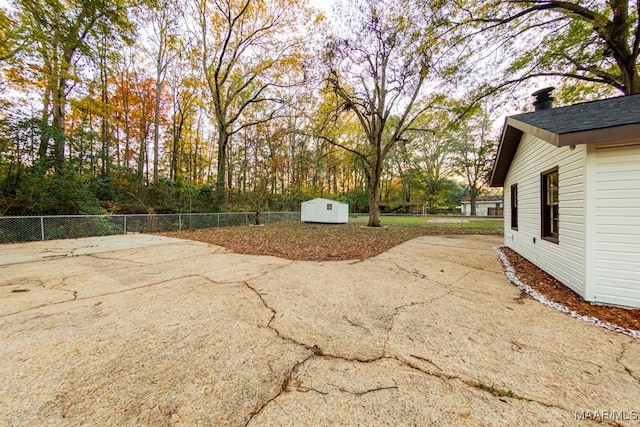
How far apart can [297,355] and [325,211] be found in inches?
602

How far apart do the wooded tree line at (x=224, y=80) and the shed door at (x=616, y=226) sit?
18.3 feet

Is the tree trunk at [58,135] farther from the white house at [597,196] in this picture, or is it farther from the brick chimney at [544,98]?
the brick chimney at [544,98]

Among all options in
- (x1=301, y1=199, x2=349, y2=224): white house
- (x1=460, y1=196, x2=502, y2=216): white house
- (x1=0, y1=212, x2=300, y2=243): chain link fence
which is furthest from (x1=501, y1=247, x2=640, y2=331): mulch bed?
(x1=460, y1=196, x2=502, y2=216): white house

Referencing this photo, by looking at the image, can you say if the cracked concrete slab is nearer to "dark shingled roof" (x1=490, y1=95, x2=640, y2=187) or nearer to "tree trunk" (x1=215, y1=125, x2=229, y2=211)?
"dark shingled roof" (x1=490, y1=95, x2=640, y2=187)

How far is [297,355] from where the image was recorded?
6.32 feet

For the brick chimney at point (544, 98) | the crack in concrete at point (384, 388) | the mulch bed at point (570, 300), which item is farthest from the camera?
the brick chimney at point (544, 98)

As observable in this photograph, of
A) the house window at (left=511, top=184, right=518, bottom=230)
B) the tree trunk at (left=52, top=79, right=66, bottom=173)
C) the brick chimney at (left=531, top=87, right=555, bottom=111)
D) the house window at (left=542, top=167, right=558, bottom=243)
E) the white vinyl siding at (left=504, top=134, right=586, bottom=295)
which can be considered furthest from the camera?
the tree trunk at (left=52, top=79, right=66, bottom=173)

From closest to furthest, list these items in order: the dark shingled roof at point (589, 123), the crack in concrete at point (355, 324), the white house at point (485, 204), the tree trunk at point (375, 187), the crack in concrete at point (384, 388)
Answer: the crack in concrete at point (384, 388)
the crack in concrete at point (355, 324)
the dark shingled roof at point (589, 123)
the tree trunk at point (375, 187)
the white house at point (485, 204)

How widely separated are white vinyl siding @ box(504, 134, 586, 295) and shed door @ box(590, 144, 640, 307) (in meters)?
0.14

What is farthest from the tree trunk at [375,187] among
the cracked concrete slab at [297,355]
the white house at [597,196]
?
the cracked concrete slab at [297,355]

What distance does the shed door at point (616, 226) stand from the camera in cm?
297
